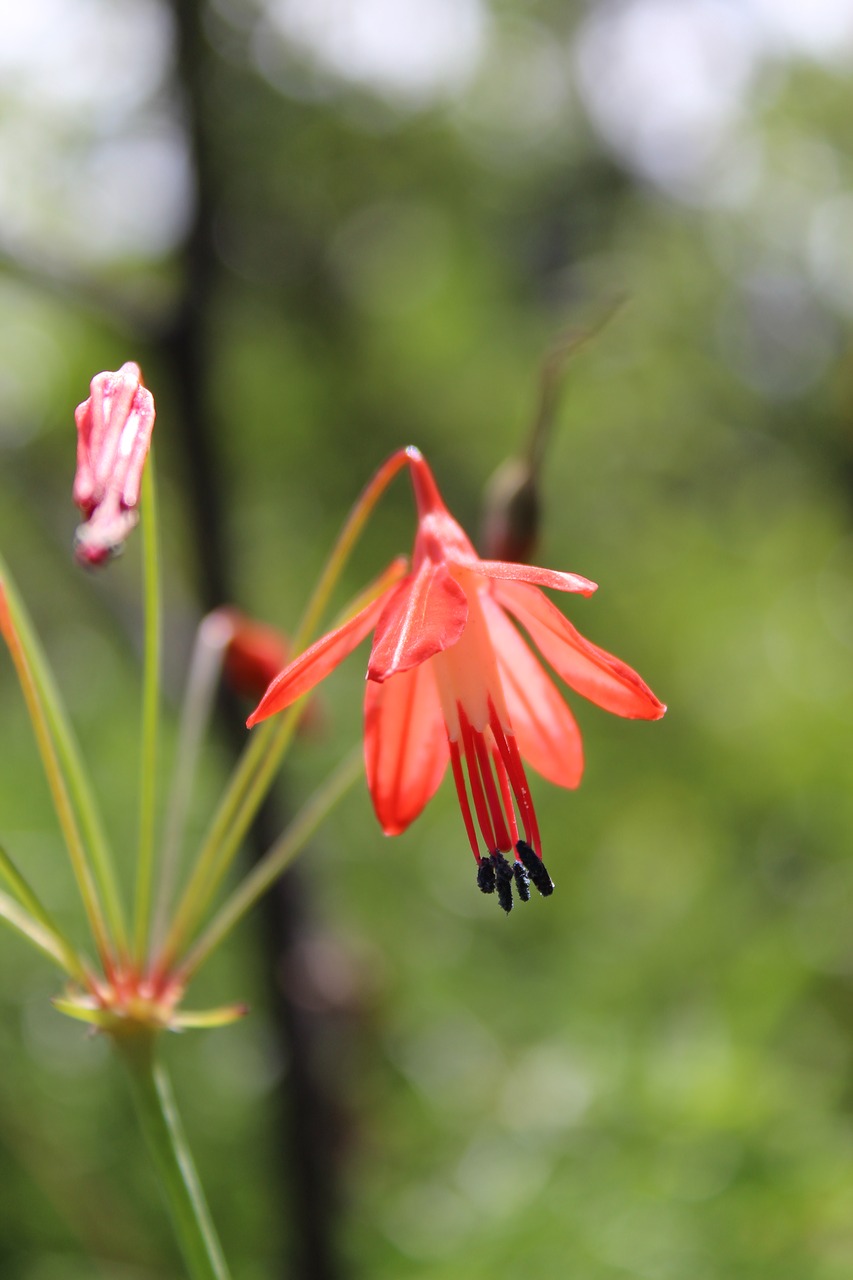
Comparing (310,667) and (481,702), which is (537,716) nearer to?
(481,702)

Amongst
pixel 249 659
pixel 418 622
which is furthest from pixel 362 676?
pixel 418 622

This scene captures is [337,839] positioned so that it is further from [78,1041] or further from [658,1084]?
[658,1084]

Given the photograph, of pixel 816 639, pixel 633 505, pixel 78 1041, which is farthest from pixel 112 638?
pixel 816 639

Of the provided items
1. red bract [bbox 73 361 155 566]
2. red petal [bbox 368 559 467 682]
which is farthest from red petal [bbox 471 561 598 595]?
red bract [bbox 73 361 155 566]

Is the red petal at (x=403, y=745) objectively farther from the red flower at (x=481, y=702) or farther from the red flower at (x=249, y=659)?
the red flower at (x=249, y=659)

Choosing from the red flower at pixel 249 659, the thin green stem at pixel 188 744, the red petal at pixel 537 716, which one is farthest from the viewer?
the red flower at pixel 249 659

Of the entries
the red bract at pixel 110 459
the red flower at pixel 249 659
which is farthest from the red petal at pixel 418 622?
the red flower at pixel 249 659
